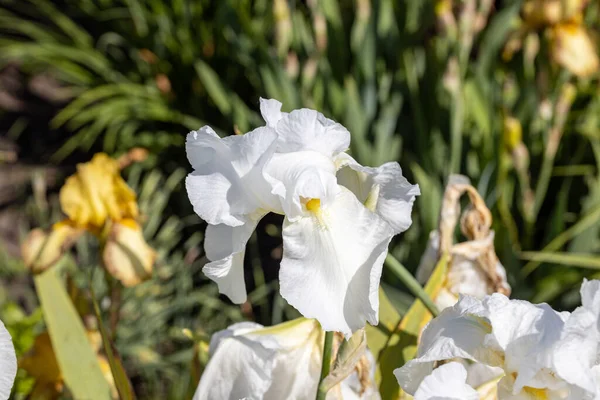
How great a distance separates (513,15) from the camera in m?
1.83

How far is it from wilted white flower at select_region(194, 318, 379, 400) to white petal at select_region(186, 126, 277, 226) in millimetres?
114

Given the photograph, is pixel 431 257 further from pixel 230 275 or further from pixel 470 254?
pixel 230 275

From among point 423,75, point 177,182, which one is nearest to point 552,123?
point 423,75

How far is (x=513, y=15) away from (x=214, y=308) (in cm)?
115

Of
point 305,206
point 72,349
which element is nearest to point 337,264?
point 305,206

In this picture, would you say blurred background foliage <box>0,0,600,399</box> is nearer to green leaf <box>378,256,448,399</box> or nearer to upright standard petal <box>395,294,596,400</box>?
green leaf <box>378,256,448,399</box>

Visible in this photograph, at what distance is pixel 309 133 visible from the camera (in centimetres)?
44

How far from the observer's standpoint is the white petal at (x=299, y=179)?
43 centimetres

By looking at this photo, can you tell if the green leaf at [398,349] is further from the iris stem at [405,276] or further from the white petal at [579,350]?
the white petal at [579,350]

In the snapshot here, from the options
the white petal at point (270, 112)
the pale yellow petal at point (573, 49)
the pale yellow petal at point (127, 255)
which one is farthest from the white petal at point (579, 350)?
the pale yellow petal at point (573, 49)

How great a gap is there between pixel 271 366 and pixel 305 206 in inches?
5.1

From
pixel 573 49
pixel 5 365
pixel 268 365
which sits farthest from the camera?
pixel 573 49

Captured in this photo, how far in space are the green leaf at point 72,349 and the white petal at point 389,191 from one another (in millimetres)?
369

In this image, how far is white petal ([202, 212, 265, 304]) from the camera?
0.44 m
